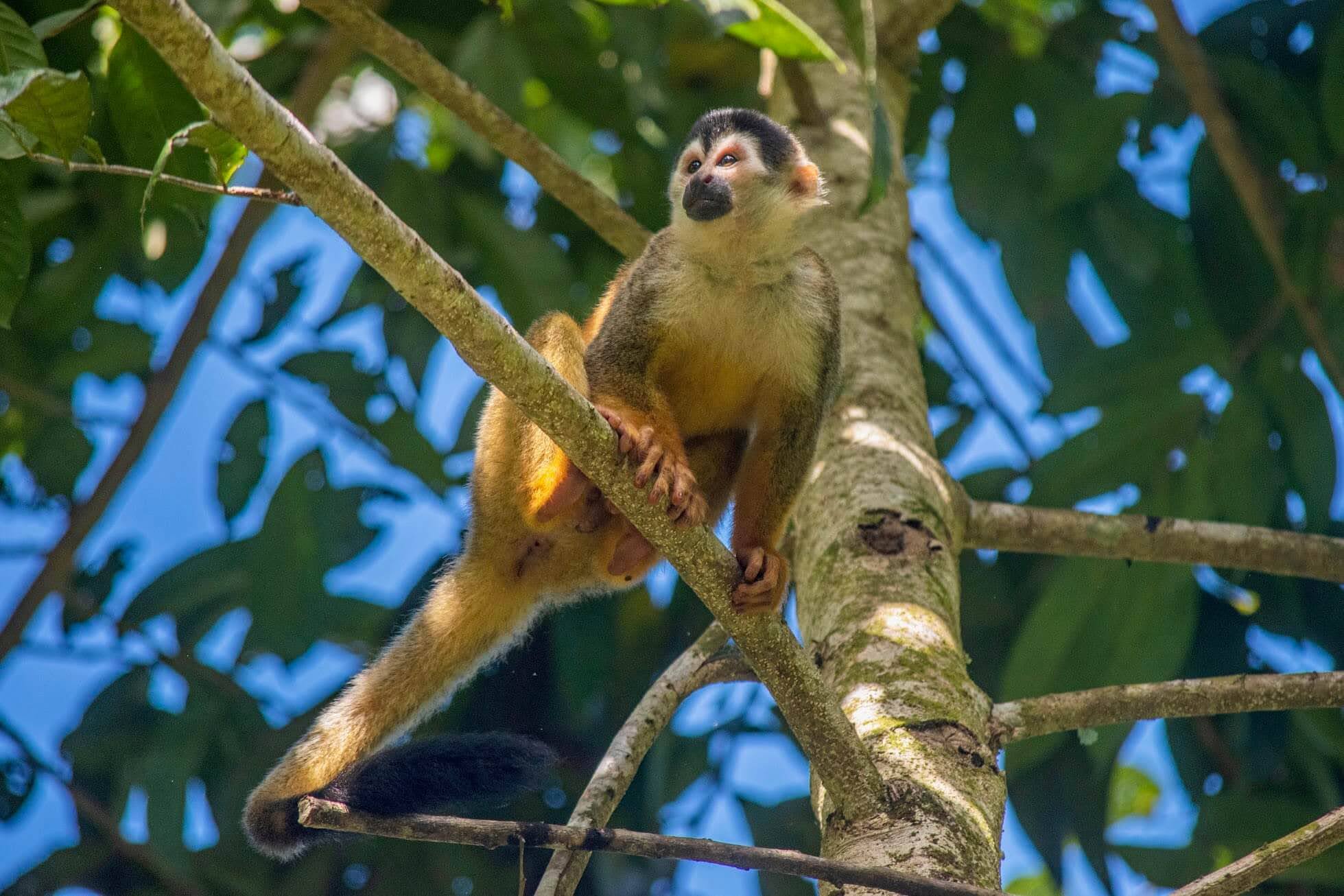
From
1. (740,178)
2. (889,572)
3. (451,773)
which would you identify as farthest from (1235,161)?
(451,773)

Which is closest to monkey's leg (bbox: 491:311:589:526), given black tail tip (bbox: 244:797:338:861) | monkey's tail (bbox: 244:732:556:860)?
monkey's tail (bbox: 244:732:556:860)

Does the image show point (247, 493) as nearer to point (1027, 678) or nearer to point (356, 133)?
point (356, 133)

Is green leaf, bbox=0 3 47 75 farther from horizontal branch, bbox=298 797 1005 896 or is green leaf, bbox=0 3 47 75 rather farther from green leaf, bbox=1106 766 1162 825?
green leaf, bbox=1106 766 1162 825

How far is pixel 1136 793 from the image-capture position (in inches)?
320

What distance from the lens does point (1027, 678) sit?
12.8 feet

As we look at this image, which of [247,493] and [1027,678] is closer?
[1027,678]

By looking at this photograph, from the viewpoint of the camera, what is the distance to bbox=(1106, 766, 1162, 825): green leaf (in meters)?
7.96

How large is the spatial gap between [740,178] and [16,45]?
1817 mm

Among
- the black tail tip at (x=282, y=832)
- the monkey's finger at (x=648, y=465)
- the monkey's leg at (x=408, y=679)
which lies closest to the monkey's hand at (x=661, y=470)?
the monkey's finger at (x=648, y=465)

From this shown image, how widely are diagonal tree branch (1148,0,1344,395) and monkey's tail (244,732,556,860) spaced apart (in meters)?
3.18

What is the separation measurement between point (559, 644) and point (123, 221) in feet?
7.95

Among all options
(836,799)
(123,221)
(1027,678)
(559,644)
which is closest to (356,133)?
(123,221)

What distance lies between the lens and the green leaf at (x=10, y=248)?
2.72 meters

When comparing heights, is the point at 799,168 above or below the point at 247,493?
above
